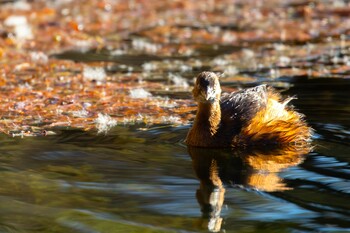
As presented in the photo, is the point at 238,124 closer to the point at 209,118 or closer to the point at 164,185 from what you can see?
the point at 209,118

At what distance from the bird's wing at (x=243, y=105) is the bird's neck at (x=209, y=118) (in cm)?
10

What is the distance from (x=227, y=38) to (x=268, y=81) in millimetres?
3948

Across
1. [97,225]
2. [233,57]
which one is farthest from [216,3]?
[97,225]

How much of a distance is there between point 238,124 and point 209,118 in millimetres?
269

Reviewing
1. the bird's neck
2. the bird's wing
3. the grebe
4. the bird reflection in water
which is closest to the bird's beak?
the grebe

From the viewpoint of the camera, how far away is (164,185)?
5.89 meters

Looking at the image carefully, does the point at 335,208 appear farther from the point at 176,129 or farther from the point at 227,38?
the point at 227,38

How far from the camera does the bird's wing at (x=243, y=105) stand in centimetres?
718

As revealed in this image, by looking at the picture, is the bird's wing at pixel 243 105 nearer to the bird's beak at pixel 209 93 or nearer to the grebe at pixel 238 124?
the grebe at pixel 238 124

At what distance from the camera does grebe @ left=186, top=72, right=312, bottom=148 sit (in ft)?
23.1

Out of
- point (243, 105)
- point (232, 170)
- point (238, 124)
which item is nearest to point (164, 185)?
point (232, 170)

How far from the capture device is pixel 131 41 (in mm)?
13969

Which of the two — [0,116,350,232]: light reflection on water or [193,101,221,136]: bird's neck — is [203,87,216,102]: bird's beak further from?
[0,116,350,232]: light reflection on water

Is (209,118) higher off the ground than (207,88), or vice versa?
(207,88)
